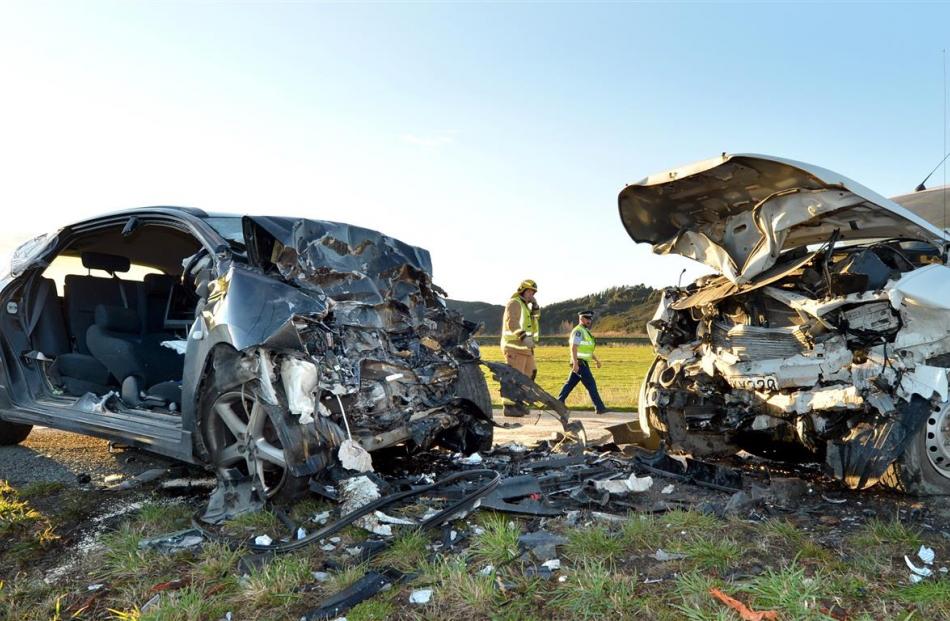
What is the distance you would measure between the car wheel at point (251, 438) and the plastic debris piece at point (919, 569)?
2.98 meters

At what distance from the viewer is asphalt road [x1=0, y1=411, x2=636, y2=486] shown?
16.7ft

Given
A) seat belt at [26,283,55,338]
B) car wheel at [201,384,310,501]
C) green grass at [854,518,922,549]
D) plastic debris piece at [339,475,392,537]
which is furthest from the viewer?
seat belt at [26,283,55,338]

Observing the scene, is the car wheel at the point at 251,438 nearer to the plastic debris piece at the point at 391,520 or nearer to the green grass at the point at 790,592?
the plastic debris piece at the point at 391,520

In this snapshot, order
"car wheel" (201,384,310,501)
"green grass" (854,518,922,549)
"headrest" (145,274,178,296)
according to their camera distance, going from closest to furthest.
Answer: "green grass" (854,518,922,549)
"car wheel" (201,384,310,501)
"headrest" (145,274,178,296)

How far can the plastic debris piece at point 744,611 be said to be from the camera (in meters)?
2.35

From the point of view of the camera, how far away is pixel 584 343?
31.1 feet

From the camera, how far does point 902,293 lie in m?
3.82

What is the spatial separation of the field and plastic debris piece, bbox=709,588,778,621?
9.32 feet

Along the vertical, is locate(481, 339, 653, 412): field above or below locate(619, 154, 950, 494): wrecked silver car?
below

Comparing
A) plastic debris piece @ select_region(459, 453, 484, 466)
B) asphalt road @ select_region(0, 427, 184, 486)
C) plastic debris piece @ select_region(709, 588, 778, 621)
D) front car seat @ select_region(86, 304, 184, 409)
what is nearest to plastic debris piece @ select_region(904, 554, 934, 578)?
plastic debris piece @ select_region(709, 588, 778, 621)

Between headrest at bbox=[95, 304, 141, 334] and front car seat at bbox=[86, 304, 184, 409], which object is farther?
headrest at bbox=[95, 304, 141, 334]

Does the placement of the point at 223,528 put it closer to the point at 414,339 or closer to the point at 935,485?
the point at 414,339

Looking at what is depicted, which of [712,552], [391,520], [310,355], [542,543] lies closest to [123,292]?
[310,355]

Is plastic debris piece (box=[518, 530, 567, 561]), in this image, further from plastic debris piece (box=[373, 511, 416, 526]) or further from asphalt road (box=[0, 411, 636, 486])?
asphalt road (box=[0, 411, 636, 486])
